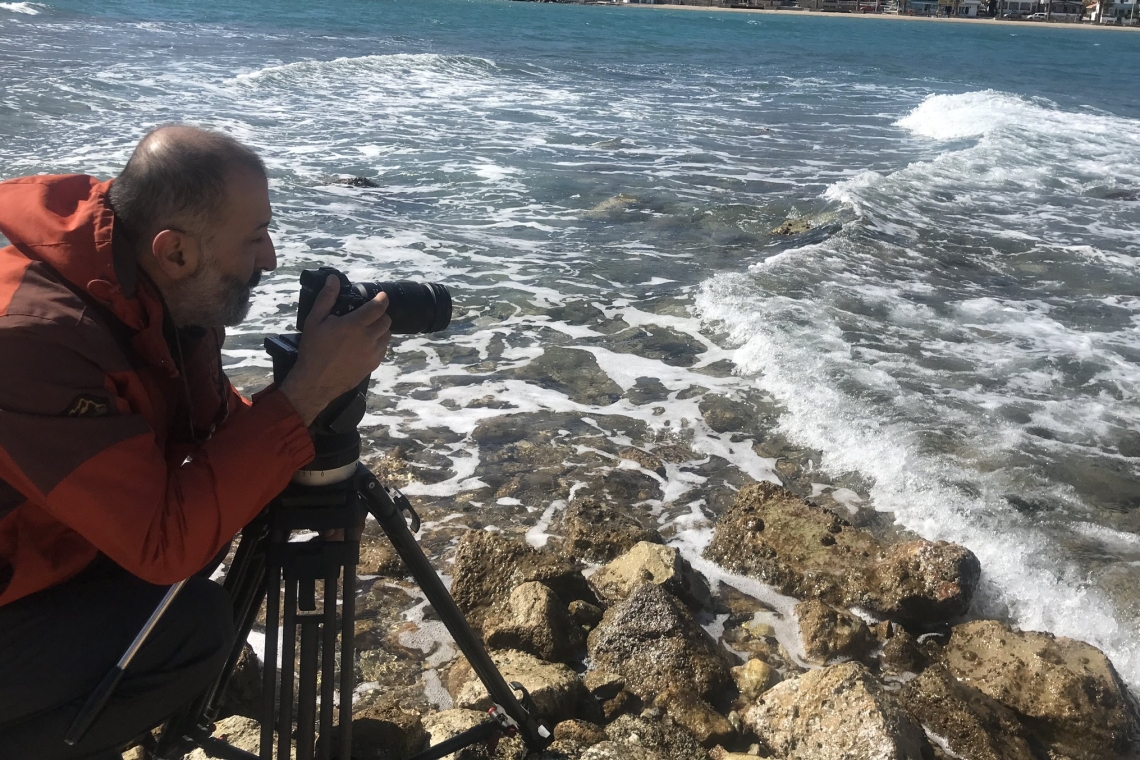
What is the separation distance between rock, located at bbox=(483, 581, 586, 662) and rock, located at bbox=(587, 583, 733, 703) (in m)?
0.08

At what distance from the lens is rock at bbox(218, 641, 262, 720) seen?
2762mm

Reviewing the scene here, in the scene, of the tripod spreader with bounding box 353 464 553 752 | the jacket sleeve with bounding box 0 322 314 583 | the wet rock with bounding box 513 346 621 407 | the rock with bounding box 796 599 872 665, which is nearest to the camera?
the jacket sleeve with bounding box 0 322 314 583

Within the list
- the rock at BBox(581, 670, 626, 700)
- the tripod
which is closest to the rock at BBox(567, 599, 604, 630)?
the rock at BBox(581, 670, 626, 700)

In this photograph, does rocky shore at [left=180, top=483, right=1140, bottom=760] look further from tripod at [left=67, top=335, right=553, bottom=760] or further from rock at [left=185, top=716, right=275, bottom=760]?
tripod at [left=67, top=335, right=553, bottom=760]

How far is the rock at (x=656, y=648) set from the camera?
3.02 m

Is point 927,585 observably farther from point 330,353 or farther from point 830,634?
point 330,353

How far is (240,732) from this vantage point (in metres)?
2.47

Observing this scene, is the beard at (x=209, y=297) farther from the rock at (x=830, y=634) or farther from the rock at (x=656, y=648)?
the rock at (x=830, y=634)

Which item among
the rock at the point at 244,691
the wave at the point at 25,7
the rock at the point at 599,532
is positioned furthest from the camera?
the wave at the point at 25,7

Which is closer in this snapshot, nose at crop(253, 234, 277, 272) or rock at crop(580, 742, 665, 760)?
nose at crop(253, 234, 277, 272)

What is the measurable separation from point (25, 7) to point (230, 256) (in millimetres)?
39127

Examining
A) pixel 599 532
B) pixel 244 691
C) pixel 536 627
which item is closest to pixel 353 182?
pixel 599 532

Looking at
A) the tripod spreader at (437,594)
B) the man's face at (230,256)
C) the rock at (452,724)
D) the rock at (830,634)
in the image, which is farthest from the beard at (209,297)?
the rock at (830,634)

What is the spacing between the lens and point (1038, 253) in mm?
9391
